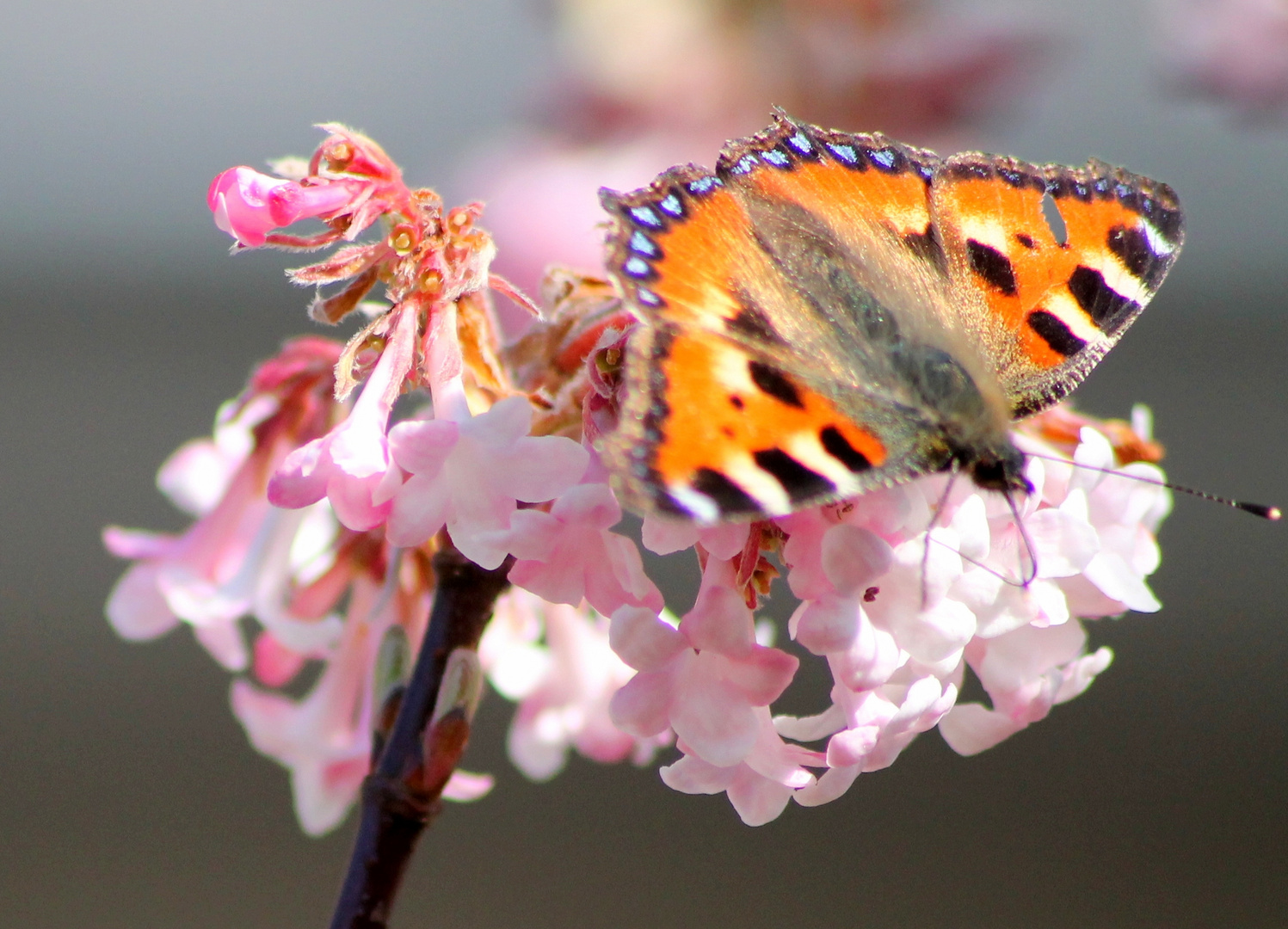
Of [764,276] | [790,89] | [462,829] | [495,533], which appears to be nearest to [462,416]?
[495,533]

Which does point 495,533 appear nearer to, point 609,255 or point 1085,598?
point 609,255

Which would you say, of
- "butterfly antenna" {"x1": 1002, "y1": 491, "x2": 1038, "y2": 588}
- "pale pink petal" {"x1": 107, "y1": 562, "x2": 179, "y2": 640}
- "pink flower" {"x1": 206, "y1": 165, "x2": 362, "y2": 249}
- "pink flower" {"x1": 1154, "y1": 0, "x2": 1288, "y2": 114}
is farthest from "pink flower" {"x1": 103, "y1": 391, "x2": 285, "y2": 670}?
"pink flower" {"x1": 1154, "y1": 0, "x2": 1288, "y2": 114}

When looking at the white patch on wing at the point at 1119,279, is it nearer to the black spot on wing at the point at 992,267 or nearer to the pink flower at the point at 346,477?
the black spot on wing at the point at 992,267

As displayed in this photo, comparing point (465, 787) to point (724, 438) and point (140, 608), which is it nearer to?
point (140, 608)

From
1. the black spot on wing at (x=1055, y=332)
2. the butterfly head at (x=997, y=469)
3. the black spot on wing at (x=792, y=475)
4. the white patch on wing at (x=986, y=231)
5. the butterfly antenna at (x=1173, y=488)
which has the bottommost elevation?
the black spot on wing at (x=792, y=475)

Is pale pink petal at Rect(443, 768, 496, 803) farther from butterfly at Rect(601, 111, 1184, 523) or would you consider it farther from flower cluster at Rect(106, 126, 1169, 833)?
butterfly at Rect(601, 111, 1184, 523)

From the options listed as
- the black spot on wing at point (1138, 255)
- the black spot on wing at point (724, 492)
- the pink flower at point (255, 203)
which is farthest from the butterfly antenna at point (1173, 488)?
the pink flower at point (255, 203)

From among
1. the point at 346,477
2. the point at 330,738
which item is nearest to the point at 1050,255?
the point at 346,477
